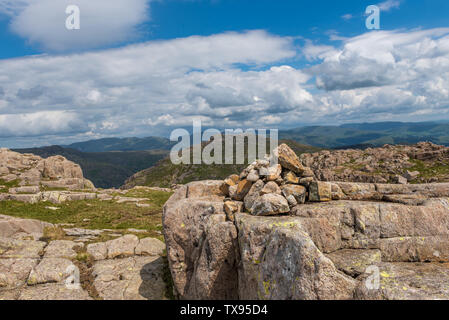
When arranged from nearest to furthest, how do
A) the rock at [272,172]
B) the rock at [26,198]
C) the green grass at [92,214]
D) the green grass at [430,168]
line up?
1. the rock at [272,172]
2. the green grass at [92,214]
3. the rock at [26,198]
4. the green grass at [430,168]

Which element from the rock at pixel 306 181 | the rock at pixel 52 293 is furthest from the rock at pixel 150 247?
the rock at pixel 306 181

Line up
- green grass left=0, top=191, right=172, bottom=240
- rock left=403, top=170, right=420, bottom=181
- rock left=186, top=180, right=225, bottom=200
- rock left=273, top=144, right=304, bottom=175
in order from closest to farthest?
rock left=273, top=144, right=304, bottom=175 → rock left=186, top=180, right=225, bottom=200 → green grass left=0, top=191, right=172, bottom=240 → rock left=403, top=170, right=420, bottom=181

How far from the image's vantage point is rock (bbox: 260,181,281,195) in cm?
1797

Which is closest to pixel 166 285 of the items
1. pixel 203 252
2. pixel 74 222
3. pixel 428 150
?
pixel 203 252

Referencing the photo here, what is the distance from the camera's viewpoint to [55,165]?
8756 cm

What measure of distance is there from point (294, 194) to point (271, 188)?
160 cm

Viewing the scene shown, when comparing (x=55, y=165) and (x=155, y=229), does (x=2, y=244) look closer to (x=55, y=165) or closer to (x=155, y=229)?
(x=155, y=229)

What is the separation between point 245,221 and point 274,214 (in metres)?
2.12

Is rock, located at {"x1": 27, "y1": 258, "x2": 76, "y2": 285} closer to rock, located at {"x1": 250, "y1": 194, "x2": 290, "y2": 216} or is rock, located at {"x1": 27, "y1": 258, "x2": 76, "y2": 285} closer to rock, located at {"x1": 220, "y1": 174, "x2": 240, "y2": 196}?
rock, located at {"x1": 220, "y1": 174, "x2": 240, "y2": 196}

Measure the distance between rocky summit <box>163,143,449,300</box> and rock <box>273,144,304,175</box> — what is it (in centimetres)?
8

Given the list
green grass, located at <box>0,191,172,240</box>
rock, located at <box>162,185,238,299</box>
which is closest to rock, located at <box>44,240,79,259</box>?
green grass, located at <box>0,191,172,240</box>

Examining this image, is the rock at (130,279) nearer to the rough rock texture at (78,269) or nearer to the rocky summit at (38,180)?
the rough rock texture at (78,269)

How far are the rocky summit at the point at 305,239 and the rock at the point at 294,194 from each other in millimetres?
68

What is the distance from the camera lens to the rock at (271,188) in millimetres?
17969
